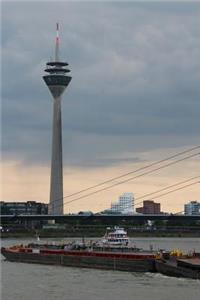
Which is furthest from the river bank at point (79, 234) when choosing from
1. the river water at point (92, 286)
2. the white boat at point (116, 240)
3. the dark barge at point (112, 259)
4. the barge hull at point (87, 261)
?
the river water at point (92, 286)

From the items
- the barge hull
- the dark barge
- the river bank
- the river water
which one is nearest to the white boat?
the dark barge

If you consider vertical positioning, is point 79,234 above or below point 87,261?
above

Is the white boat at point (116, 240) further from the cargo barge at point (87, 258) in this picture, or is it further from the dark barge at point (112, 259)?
the cargo barge at point (87, 258)

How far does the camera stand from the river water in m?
41.7

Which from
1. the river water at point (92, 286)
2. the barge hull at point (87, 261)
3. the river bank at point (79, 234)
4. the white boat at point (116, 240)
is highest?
the river bank at point (79, 234)

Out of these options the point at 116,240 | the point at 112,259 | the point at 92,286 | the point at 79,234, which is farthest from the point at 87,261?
the point at 79,234

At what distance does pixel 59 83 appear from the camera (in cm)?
19862

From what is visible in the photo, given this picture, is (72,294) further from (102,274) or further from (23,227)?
(23,227)

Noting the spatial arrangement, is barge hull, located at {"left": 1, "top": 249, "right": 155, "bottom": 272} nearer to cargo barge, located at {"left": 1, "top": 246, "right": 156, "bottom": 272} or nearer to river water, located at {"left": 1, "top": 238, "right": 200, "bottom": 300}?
cargo barge, located at {"left": 1, "top": 246, "right": 156, "bottom": 272}

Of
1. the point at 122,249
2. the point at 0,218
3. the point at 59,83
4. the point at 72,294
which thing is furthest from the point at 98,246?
the point at 59,83

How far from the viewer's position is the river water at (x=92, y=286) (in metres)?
41.7

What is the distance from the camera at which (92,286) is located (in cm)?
4666

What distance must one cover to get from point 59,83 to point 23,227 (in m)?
43.2

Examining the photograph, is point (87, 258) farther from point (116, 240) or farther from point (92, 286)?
point (92, 286)
